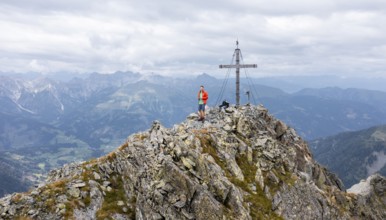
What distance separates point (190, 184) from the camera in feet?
102

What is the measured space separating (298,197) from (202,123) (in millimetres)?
16146

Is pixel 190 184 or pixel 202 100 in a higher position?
pixel 202 100

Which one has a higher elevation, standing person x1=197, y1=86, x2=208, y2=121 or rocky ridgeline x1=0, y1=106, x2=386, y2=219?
standing person x1=197, y1=86, x2=208, y2=121

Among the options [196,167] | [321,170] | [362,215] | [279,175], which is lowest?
[362,215]

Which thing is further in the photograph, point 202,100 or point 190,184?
point 202,100

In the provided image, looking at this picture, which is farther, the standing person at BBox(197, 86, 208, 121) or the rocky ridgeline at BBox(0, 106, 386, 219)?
the standing person at BBox(197, 86, 208, 121)

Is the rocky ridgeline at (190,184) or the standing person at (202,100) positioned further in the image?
the standing person at (202,100)

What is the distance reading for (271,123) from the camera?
5662 centimetres

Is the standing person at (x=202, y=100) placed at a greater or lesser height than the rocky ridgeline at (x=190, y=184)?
greater

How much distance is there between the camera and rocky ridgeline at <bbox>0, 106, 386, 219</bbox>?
99.7 ft

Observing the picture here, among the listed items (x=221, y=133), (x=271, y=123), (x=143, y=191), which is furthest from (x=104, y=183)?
(x=271, y=123)

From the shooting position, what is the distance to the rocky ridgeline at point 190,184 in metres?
30.4

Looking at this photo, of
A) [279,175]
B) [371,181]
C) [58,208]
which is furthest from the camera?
[371,181]

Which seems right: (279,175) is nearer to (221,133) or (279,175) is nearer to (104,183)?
(221,133)
